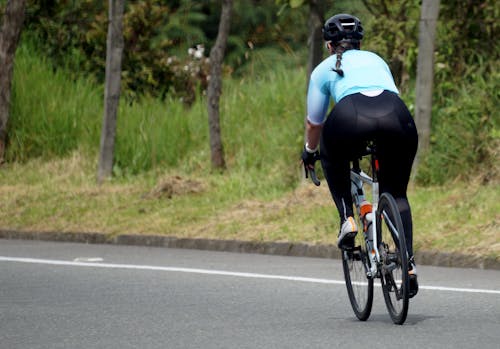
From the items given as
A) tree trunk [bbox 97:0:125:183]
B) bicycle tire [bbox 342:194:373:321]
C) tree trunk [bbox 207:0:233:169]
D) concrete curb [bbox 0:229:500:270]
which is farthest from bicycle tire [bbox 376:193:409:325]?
tree trunk [bbox 97:0:125:183]

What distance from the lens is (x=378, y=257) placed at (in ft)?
27.6

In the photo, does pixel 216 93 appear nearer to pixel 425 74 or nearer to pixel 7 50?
pixel 425 74

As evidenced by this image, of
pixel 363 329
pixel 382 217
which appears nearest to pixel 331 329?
pixel 363 329

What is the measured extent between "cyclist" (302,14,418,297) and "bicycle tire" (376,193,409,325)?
111mm

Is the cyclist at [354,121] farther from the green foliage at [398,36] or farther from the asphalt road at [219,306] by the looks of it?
the green foliage at [398,36]

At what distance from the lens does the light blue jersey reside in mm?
8359

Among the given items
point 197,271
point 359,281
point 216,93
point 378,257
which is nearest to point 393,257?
point 378,257

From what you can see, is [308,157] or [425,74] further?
[425,74]

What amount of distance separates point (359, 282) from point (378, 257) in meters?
0.55

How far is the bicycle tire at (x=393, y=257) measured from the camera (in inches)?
315

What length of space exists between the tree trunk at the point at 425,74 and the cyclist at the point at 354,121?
7974 mm

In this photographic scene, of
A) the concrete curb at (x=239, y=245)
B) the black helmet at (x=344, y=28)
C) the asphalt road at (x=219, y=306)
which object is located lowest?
the concrete curb at (x=239, y=245)

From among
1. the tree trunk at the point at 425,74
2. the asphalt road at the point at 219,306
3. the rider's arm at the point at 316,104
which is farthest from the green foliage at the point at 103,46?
the rider's arm at the point at 316,104

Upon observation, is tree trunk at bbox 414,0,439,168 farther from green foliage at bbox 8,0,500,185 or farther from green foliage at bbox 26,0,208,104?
green foliage at bbox 26,0,208,104
